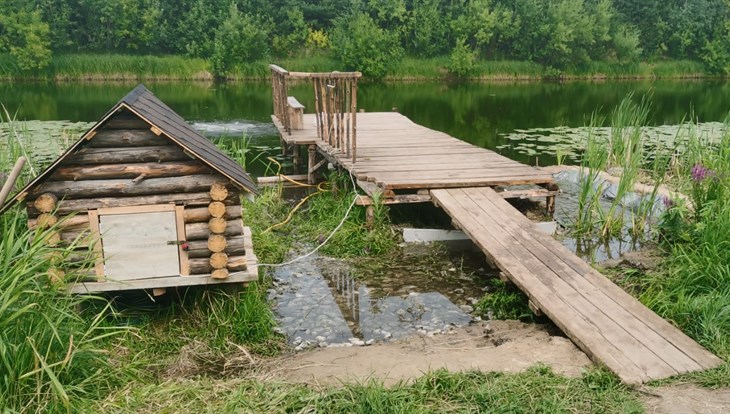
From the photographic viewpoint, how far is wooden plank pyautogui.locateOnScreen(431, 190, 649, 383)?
15.3ft

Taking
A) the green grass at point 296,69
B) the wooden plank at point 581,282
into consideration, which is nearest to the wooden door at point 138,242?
the wooden plank at point 581,282

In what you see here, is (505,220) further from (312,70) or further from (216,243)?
(312,70)

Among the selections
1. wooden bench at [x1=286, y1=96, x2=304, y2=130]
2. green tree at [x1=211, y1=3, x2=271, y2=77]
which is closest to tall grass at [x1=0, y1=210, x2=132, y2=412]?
wooden bench at [x1=286, y1=96, x2=304, y2=130]

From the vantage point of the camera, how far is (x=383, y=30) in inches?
1441

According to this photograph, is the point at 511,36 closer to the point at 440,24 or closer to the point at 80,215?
the point at 440,24

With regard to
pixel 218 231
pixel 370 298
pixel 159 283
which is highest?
pixel 218 231

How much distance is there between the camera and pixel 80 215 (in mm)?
5469

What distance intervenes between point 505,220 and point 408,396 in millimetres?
3858

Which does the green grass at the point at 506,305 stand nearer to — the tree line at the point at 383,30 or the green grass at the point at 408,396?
the green grass at the point at 408,396

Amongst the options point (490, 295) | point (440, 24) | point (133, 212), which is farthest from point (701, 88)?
point (133, 212)

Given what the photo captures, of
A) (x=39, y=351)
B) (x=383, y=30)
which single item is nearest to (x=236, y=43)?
(x=383, y=30)

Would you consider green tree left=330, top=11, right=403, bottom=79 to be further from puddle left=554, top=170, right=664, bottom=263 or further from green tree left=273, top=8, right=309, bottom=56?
puddle left=554, top=170, right=664, bottom=263

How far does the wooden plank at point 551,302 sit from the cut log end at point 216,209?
2706 millimetres

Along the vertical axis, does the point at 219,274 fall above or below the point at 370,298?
above
